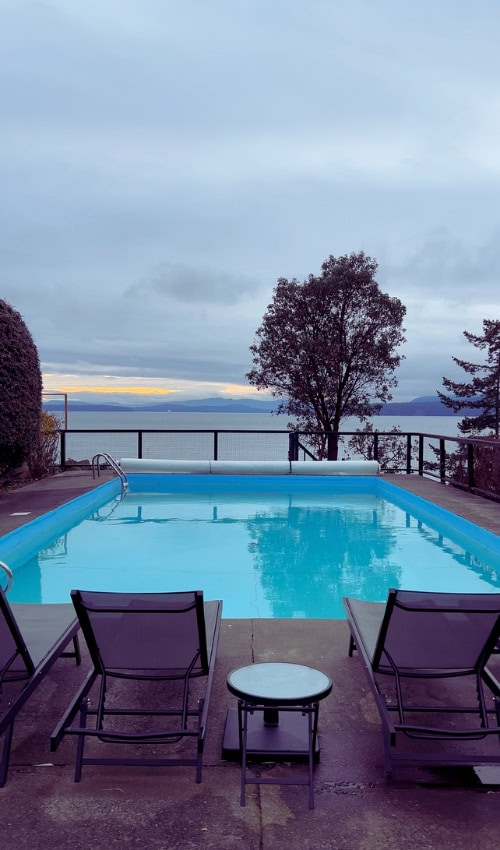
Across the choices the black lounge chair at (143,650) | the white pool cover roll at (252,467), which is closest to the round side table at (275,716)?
the black lounge chair at (143,650)

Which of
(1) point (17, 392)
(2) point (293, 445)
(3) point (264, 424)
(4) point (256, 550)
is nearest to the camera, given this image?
(4) point (256, 550)

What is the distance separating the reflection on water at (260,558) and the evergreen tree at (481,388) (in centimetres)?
1400

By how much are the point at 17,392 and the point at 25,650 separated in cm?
730

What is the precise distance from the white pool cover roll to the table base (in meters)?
9.48

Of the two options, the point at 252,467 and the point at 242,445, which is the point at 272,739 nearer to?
the point at 252,467

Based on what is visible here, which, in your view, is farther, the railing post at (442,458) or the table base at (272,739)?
the railing post at (442,458)

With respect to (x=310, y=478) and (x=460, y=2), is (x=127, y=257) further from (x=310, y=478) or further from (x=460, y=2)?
(x=460, y=2)

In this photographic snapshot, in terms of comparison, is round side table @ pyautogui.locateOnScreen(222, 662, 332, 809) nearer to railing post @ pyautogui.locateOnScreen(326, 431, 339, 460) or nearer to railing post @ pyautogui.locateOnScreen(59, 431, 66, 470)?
railing post @ pyautogui.locateOnScreen(59, 431, 66, 470)

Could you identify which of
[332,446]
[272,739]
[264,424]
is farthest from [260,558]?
[264,424]

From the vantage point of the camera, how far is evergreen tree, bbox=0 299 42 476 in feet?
29.0

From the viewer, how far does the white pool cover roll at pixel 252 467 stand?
11992 mm

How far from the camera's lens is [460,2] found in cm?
841

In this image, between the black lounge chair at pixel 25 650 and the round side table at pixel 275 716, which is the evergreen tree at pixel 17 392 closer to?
the black lounge chair at pixel 25 650

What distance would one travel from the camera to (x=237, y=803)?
6.77ft
